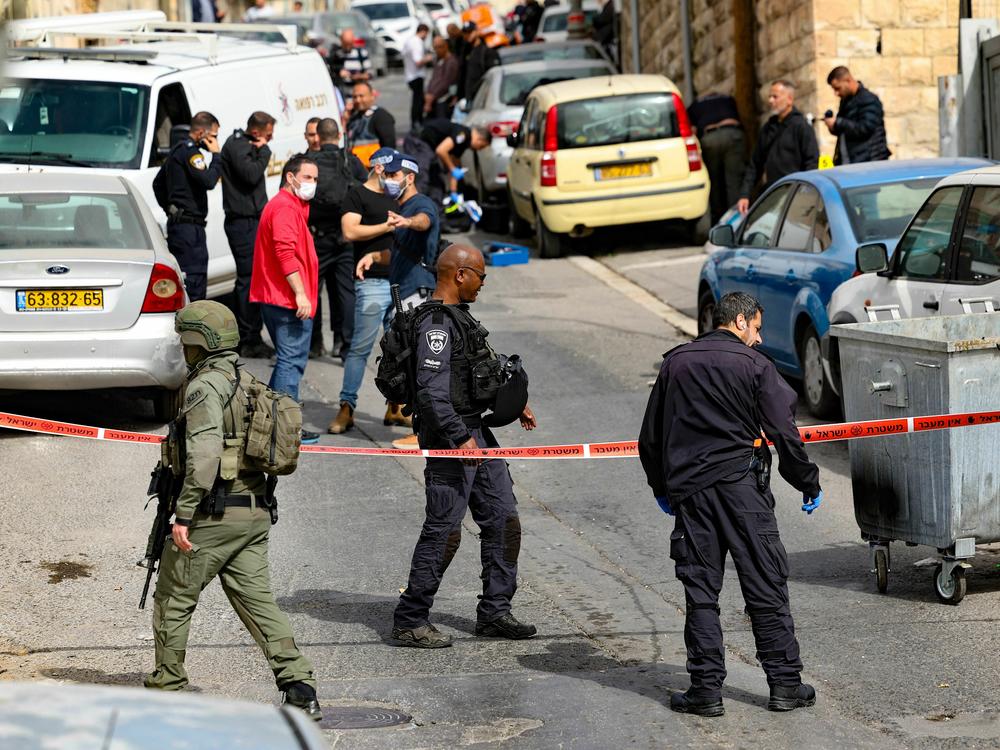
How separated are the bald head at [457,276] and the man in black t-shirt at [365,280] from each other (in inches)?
149

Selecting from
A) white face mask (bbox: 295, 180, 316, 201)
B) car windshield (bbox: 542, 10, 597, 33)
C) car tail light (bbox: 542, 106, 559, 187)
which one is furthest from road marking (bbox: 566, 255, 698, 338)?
car windshield (bbox: 542, 10, 597, 33)

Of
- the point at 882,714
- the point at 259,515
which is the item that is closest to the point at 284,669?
the point at 259,515

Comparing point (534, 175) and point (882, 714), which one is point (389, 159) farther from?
point (534, 175)

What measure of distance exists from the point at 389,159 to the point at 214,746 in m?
8.21

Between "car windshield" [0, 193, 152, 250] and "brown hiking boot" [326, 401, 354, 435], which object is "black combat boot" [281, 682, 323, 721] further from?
"car windshield" [0, 193, 152, 250]

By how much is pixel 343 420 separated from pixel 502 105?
1174cm

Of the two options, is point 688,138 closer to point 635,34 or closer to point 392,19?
point 635,34

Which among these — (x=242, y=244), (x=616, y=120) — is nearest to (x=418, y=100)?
(x=616, y=120)

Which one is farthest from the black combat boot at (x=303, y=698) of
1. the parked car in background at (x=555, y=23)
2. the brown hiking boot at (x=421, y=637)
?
the parked car in background at (x=555, y=23)

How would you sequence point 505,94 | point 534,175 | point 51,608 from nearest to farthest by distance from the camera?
point 51,608
point 534,175
point 505,94

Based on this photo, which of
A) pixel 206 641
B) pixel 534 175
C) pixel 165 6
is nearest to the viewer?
pixel 206 641

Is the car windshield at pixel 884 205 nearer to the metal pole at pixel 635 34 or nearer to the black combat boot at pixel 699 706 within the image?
the black combat boot at pixel 699 706

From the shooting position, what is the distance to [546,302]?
53.2ft

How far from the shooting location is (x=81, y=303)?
1048cm
